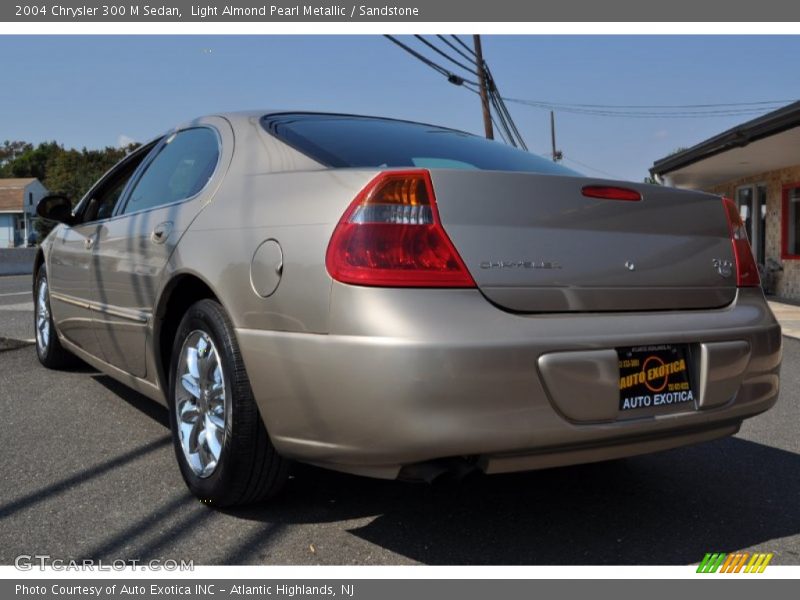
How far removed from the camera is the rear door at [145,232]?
3152 millimetres

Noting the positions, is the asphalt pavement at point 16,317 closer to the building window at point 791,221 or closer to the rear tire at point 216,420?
the rear tire at point 216,420

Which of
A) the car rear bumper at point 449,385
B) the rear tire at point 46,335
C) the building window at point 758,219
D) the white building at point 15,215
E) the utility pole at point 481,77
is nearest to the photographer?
the car rear bumper at point 449,385

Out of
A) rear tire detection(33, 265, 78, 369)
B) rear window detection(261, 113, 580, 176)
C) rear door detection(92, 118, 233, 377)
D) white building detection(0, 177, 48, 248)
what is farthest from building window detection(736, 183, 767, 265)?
white building detection(0, 177, 48, 248)

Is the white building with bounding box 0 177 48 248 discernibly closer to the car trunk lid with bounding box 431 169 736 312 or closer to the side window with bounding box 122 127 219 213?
the side window with bounding box 122 127 219 213

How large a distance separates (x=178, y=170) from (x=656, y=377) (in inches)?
88.9

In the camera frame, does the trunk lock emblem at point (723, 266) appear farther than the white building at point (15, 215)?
No

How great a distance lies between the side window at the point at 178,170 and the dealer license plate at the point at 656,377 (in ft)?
5.77

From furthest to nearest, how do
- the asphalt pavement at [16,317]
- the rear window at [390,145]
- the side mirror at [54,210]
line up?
the asphalt pavement at [16,317] → the side mirror at [54,210] → the rear window at [390,145]

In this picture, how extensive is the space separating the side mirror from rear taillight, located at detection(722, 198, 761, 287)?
11.4 feet

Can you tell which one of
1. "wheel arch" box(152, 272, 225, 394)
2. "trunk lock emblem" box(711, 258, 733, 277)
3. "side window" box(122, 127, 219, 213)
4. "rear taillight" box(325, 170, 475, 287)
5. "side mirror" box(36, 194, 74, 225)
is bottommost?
"wheel arch" box(152, 272, 225, 394)

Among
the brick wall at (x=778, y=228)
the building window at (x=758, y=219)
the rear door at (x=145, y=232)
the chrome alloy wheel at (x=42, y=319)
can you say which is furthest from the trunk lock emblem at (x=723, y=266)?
the building window at (x=758, y=219)

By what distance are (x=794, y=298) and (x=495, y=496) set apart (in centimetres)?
1294

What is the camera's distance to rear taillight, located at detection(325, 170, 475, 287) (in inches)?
86.7

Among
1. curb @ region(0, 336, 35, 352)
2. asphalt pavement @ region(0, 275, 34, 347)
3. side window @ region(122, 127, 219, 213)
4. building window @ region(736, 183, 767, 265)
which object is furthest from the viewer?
building window @ region(736, 183, 767, 265)
